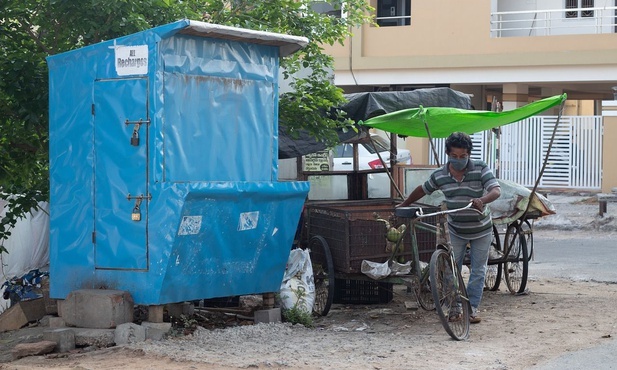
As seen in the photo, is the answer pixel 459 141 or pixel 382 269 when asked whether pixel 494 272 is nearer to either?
pixel 382 269

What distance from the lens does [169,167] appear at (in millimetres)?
8102

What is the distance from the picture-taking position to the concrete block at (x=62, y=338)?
26.4 ft

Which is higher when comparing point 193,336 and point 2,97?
point 2,97

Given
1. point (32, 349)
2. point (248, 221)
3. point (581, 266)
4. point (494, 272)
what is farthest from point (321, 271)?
point (581, 266)

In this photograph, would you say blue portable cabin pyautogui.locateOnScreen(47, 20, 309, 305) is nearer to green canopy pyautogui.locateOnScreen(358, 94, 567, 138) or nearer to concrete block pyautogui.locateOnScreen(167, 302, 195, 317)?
concrete block pyautogui.locateOnScreen(167, 302, 195, 317)

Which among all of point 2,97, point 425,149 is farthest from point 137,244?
point 425,149

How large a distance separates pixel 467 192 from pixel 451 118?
4.48ft

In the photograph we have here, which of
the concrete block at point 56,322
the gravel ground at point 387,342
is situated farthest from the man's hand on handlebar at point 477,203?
the concrete block at point 56,322

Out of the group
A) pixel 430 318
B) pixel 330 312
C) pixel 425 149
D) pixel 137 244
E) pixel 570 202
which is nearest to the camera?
pixel 137 244

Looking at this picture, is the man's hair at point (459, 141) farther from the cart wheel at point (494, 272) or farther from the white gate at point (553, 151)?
the white gate at point (553, 151)

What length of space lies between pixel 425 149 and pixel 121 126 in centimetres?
1933

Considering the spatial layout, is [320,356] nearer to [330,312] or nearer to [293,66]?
[330,312]

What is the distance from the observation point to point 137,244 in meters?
8.14

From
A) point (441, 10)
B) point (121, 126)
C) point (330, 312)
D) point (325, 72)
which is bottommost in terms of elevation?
point (330, 312)
